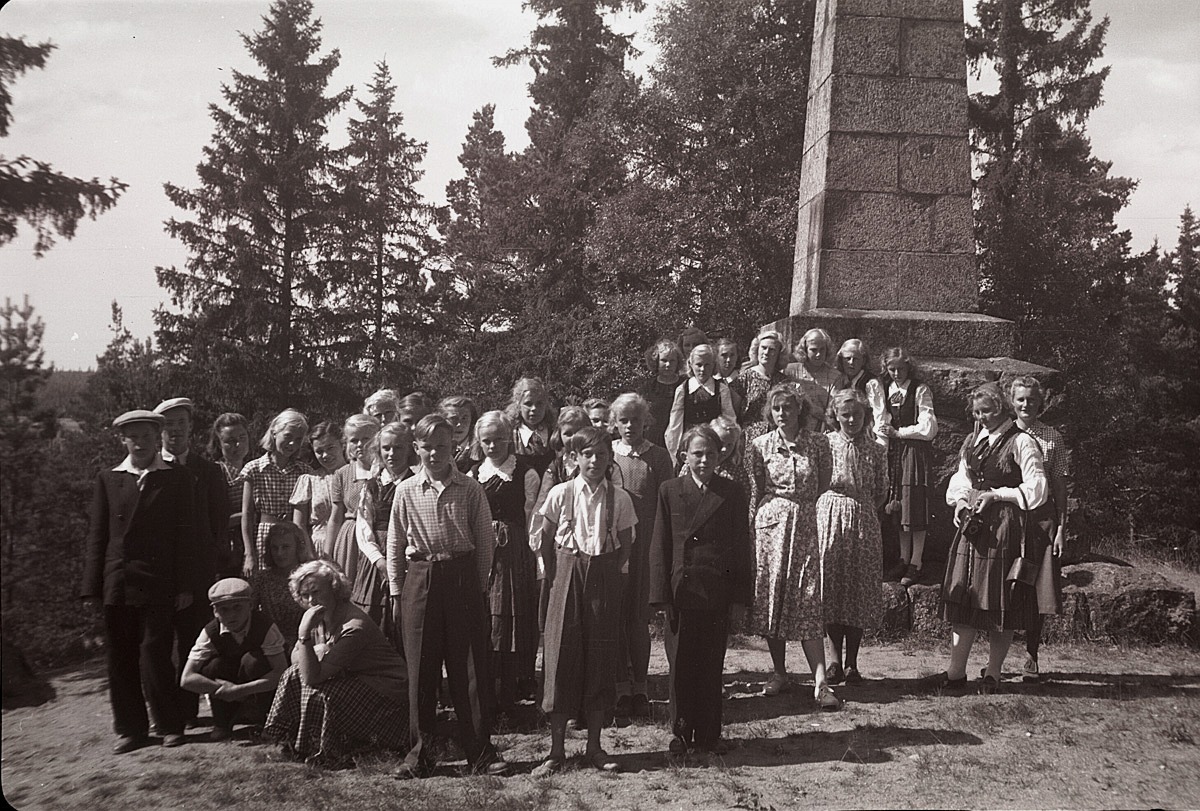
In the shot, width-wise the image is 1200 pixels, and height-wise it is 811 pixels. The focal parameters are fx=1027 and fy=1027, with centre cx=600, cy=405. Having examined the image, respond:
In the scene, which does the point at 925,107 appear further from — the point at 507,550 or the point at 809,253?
the point at 507,550

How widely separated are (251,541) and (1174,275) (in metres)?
18.5

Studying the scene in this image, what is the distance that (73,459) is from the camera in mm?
5129

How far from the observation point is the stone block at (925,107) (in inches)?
306

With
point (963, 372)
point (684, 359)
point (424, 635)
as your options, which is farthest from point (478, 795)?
point (963, 372)

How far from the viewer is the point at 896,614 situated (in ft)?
21.1

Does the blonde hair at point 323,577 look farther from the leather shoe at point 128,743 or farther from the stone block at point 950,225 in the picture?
the stone block at point 950,225

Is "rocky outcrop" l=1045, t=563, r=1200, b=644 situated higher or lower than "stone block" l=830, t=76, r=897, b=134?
lower

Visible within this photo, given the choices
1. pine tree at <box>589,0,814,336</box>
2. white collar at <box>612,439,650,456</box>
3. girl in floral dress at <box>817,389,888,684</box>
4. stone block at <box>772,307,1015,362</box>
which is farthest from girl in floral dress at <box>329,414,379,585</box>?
pine tree at <box>589,0,814,336</box>

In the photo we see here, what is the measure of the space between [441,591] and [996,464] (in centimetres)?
298

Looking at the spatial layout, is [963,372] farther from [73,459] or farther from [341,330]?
[341,330]

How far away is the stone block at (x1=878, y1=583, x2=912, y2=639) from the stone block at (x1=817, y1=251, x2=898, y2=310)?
2.26 m

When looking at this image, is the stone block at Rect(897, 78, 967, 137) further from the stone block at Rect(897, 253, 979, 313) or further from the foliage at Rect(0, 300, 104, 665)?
the foliage at Rect(0, 300, 104, 665)

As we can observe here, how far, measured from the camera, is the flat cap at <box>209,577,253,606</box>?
470cm

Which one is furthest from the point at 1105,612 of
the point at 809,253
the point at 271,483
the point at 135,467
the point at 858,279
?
the point at 135,467
